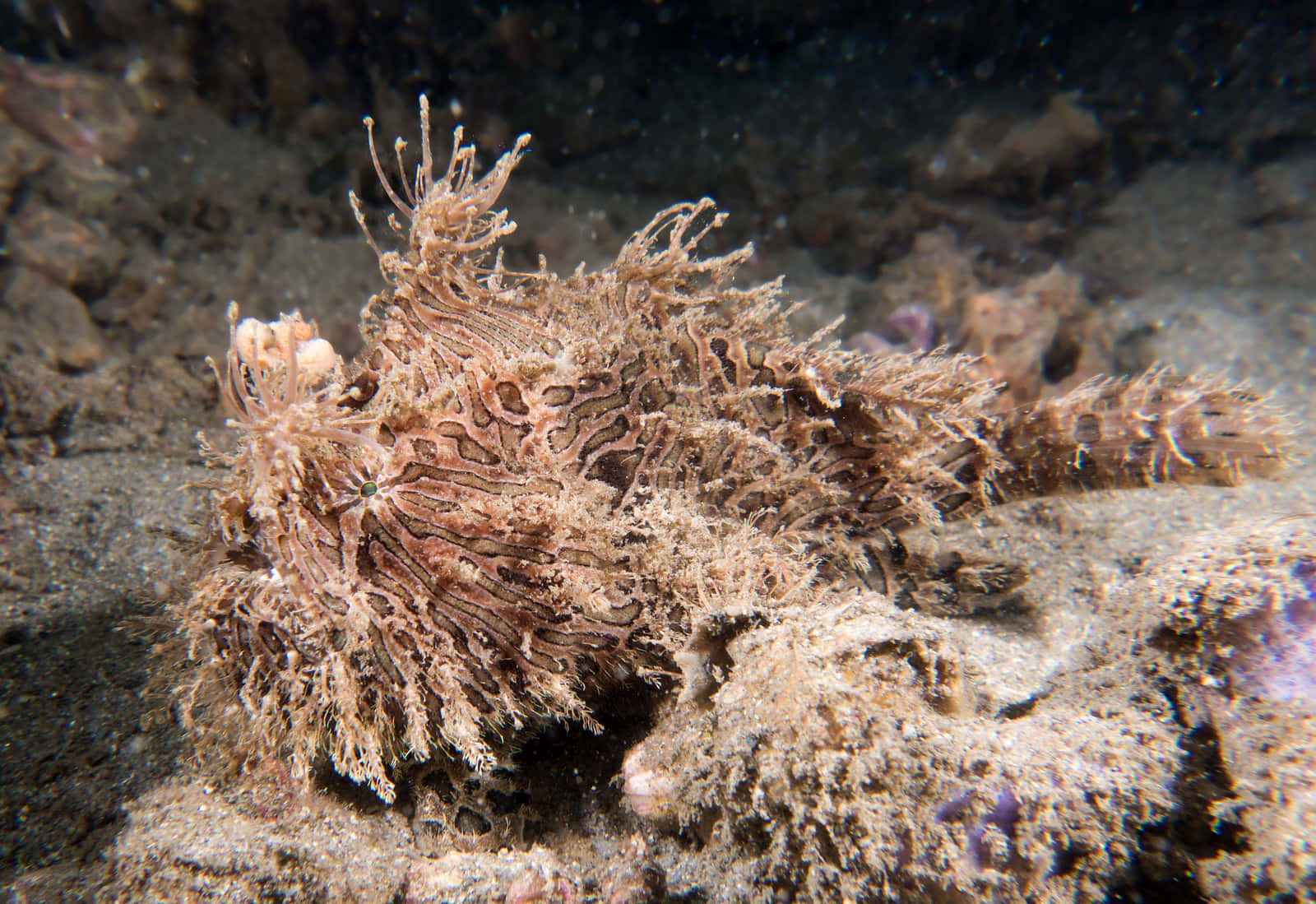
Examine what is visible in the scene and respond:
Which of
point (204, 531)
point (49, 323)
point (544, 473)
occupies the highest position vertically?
point (49, 323)

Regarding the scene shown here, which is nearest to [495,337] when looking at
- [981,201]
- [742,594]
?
[742,594]

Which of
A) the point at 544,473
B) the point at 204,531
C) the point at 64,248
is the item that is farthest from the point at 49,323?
the point at 544,473

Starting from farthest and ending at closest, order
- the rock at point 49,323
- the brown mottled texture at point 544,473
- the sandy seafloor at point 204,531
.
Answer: the rock at point 49,323
the brown mottled texture at point 544,473
the sandy seafloor at point 204,531

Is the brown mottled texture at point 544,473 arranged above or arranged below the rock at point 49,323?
below

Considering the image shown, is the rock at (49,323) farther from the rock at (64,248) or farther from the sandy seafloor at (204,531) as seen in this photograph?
the rock at (64,248)

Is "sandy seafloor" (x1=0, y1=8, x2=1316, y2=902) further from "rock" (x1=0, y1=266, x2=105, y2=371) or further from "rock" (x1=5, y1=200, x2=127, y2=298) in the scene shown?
"rock" (x1=5, y1=200, x2=127, y2=298)

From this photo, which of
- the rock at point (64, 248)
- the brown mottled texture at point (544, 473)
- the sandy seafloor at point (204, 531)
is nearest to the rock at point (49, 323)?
the sandy seafloor at point (204, 531)

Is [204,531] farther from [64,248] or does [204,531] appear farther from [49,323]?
[64,248]
